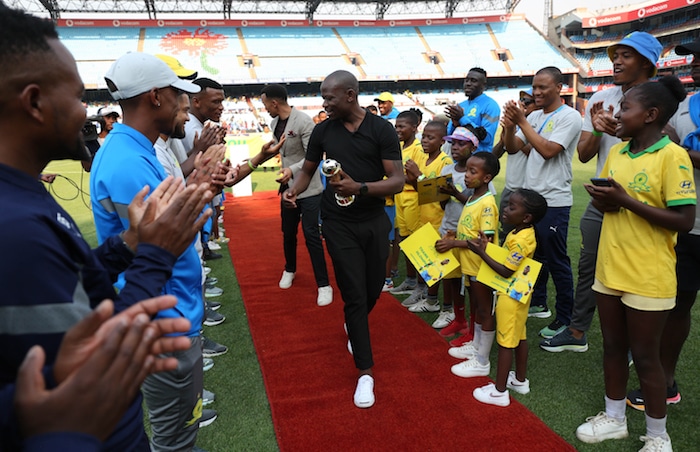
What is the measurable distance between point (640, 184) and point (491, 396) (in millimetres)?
1703

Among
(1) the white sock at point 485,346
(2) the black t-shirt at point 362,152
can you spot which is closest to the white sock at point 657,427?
(1) the white sock at point 485,346

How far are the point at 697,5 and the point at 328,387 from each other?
45130 mm

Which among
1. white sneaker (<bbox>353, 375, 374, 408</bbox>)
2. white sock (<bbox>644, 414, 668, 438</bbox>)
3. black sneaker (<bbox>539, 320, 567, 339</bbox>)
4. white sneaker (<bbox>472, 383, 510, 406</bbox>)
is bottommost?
black sneaker (<bbox>539, 320, 567, 339</bbox>)

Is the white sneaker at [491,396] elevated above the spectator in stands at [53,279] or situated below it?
below

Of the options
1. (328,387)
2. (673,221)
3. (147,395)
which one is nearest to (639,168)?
Answer: (673,221)

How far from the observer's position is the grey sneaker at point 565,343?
3.76m

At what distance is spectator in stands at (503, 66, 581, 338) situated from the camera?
3.79 metres

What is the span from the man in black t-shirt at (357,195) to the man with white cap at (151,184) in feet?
4.45

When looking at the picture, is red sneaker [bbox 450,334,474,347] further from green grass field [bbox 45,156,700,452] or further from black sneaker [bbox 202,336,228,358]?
black sneaker [bbox 202,336,228,358]

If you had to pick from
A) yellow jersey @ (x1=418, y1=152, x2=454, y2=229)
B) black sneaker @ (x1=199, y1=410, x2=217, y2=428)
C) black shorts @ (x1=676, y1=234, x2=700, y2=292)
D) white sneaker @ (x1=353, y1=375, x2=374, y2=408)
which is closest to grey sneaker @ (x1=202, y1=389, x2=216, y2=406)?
black sneaker @ (x1=199, y1=410, x2=217, y2=428)

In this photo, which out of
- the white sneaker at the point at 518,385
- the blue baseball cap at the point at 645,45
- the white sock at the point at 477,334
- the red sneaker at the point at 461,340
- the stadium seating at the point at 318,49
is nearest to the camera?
the blue baseball cap at the point at 645,45

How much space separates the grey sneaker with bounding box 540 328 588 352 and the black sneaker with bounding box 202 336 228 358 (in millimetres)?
2907

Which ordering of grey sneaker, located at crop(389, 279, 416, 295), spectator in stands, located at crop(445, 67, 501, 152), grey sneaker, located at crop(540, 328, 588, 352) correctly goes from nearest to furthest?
grey sneaker, located at crop(540, 328, 588, 352), spectator in stands, located at crop(445, 67, 501, 152), grey sneaker, located at crop(389, 279, 416, 295)

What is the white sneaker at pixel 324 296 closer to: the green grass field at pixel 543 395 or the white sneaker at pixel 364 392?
the green grass field at pixel 543 395
